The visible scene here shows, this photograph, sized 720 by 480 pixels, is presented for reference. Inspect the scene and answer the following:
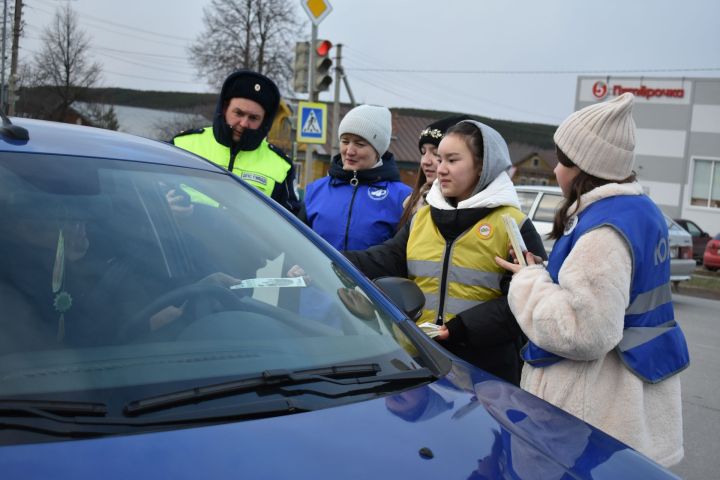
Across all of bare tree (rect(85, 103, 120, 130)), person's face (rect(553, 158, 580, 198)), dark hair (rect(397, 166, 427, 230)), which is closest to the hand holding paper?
person's face (rect(553, 158, 580, 198))

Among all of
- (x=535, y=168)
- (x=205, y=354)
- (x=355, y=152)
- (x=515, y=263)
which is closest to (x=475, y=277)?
(x=515, y=263)

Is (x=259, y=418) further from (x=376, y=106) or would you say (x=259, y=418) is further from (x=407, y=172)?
(x=407, y=172)

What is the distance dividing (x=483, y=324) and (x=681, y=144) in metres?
31.7

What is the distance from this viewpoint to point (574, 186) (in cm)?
247

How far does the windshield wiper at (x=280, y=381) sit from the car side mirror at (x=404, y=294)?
0.40 meters

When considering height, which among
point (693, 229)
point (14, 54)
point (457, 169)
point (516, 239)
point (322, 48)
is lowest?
point (693, 229)

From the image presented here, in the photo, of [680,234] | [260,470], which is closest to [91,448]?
[260,470]

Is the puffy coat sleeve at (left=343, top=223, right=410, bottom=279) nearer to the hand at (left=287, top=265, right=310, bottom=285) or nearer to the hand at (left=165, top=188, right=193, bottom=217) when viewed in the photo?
the hand at (left=287, top=265, right=310, bottom=285)

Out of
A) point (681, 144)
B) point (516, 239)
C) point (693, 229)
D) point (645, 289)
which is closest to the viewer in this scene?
point (645, 289)

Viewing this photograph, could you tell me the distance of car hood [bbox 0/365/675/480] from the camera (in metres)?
1.31

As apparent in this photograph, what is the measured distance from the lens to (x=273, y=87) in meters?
3.90

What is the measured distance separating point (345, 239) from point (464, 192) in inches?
36.3

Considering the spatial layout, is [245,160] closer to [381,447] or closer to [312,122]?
[381,447]

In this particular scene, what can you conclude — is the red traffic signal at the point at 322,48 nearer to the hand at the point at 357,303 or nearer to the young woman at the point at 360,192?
the young woman at the point at 360,192
